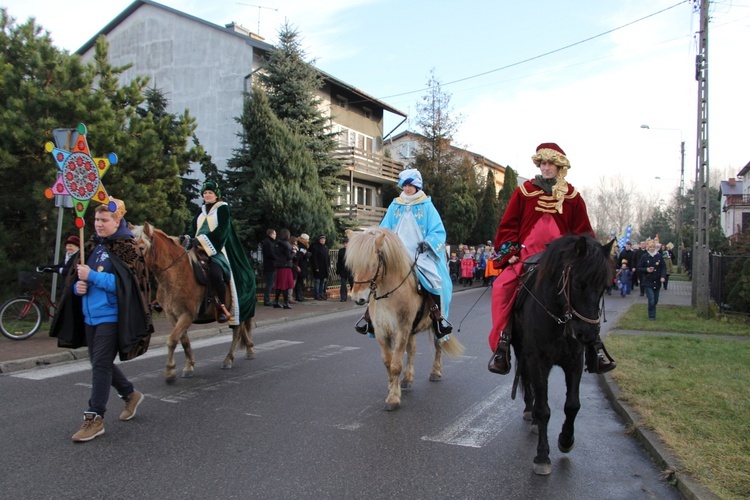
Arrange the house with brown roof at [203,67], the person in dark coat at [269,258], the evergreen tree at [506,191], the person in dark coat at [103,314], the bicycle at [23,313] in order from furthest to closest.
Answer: the evergreen tree at [506,191] < the house with brown roof at [203,67] < the person in dark coat at [269,258] < the bicycle at [23,313] < the person in dark coat at [103,314]

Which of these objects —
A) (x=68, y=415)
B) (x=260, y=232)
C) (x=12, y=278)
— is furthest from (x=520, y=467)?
(x=260, y=232)

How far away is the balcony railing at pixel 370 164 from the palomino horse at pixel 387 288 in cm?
2178

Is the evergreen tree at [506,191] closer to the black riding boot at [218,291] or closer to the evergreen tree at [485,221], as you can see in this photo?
the evergreen tree at [485,221]

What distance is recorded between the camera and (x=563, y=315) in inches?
166

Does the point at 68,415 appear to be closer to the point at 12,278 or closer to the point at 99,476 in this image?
the point at 99,476

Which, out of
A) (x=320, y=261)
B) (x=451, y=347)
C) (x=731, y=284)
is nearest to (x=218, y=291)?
(x=451, y=347)

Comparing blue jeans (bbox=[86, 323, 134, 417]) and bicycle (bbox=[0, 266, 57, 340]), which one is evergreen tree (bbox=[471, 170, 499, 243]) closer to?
bicycle (bbox=[0, 266, 57, 340])

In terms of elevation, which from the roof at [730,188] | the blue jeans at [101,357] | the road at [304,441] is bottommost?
the road at [304,441]

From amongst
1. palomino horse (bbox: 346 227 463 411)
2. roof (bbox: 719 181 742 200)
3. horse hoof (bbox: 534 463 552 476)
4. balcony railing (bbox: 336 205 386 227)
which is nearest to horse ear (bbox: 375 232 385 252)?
palomino horse (bbox: 346 227 463 411)

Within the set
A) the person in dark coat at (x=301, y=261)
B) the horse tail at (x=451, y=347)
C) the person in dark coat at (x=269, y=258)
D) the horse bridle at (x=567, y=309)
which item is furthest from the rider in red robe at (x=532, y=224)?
the person in dark coat at (x=301, y=261)

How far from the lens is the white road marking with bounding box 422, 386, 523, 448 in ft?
16.5

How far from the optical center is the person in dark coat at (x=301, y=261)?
1747 cm

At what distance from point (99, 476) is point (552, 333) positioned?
3.57 meters

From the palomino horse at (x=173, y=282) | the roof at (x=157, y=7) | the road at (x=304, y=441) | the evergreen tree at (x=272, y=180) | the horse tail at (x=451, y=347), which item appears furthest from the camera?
the roof at (x=157, y=7)
